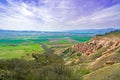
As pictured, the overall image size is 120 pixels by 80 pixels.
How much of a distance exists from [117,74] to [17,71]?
61.5 feet

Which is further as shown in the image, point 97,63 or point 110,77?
point 97,63

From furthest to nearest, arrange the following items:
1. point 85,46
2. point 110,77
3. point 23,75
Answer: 1. point 85,46
2. point 110,77
3. point 23,75

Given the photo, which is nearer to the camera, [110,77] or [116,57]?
[110,77]

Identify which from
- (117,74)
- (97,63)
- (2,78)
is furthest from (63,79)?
(97,63)

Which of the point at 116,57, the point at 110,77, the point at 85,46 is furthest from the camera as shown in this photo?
the point at 85,46

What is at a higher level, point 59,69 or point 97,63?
point 59,69

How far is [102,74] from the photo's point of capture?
4066cm

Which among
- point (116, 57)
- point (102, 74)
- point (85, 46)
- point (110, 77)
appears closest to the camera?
point (110, 77)

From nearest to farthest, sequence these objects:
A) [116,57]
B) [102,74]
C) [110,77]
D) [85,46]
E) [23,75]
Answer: [23,75] → [110,77] → [102,74] → [116,57] → [85,46]

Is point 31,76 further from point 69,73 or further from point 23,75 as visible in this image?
point 69,73

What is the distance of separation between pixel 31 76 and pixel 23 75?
5.54ft

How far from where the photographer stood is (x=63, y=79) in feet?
102

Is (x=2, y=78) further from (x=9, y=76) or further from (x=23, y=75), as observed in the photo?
(x=23, y=75)

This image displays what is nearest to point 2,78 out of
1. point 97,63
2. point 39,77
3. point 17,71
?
point 17,71
